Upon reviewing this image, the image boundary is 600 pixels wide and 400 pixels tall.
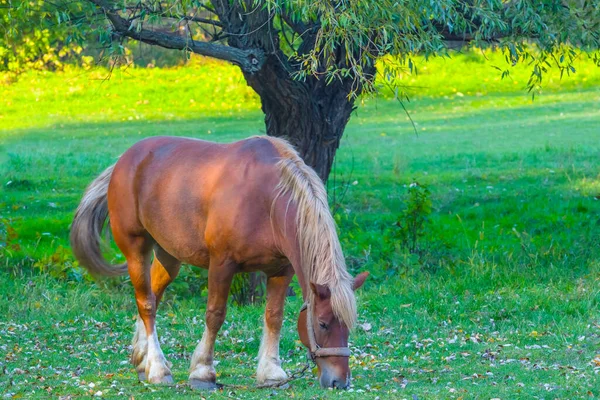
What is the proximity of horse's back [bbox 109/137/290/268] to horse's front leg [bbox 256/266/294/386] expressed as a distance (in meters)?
0.32

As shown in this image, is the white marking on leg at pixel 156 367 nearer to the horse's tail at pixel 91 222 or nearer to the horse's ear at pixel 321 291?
the horse's tail at pixel 91 222

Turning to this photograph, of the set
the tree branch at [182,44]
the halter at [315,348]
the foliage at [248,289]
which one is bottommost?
the foliage at [248,289]

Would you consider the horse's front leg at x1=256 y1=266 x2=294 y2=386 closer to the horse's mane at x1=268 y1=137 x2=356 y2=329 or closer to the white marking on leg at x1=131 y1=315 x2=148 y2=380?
the horse's mane at x1=268 y1=137 x2=356 y2=329

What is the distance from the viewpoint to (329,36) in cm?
659

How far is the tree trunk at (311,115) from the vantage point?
8938mm

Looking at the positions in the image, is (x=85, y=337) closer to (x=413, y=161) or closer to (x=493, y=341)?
(x=493, y=341)

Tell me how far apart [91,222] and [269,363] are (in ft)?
7.17

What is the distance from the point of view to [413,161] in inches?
667

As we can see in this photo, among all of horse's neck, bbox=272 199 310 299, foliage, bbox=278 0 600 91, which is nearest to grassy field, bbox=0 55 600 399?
horse's neck, bbox=272 199 310 299

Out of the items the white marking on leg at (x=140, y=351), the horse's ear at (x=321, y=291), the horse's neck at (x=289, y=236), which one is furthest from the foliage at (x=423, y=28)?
the white marking on leg at (x=140, y=351)

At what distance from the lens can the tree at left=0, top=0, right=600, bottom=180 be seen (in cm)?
657

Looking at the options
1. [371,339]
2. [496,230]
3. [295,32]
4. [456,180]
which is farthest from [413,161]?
[371,339]

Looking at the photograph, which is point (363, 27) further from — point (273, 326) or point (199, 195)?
point (273, 326)

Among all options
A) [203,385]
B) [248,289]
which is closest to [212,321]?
[203,385]
